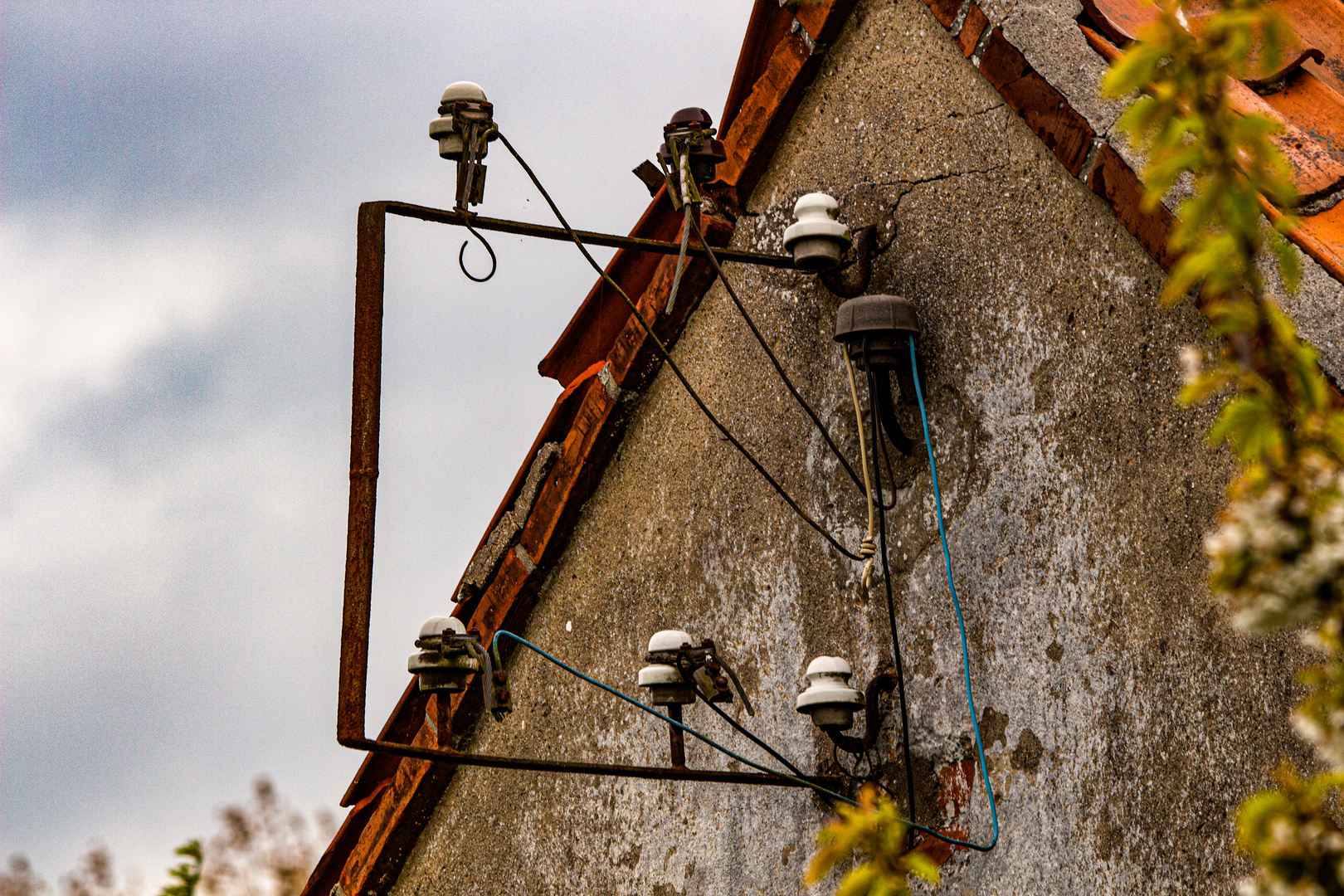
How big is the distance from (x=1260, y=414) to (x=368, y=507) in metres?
2.27

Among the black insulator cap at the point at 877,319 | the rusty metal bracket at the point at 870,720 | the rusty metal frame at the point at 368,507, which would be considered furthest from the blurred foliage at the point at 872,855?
the black insulator cap at the point at 877,319

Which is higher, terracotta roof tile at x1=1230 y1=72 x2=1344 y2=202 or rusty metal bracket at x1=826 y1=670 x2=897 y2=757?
terracotta roof tile at x1=1230 y1=72 x2=1344 y2=202

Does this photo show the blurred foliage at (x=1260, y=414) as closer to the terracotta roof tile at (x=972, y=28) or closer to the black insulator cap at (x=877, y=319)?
the black insulator cap at (x=877, y=319)

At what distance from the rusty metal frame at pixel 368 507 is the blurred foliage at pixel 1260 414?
209 cm

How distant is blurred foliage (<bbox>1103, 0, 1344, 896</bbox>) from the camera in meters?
0.86

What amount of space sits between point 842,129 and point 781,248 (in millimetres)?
367

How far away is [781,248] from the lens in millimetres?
3672

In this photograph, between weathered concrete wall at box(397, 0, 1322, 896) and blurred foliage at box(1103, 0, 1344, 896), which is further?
weathered concrete wall at box(397, 0, 1322, 896)

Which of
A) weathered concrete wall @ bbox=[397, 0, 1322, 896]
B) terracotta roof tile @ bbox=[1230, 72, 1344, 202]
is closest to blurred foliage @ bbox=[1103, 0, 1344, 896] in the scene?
weathered concrete wall @ bbox=[397, 0, 1322, 896]

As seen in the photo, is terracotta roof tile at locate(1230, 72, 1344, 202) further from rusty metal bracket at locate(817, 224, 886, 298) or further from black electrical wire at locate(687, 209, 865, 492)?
black electrical wire at locate(687, 209, 865, 492)

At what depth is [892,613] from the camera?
9.84 ft

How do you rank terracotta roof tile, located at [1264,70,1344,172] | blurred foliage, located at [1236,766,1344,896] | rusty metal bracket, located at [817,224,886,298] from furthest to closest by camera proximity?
rusty metal bracket, located at [817,224,886,298] → terracotta roof tile, located at [1264,70,1344,172] → blurred foliage, located at [1236,766,1344,896]

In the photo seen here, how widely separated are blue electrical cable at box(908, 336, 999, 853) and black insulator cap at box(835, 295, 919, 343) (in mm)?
53

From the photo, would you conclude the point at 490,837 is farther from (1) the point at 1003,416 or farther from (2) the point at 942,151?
(2) the point at 942,151
